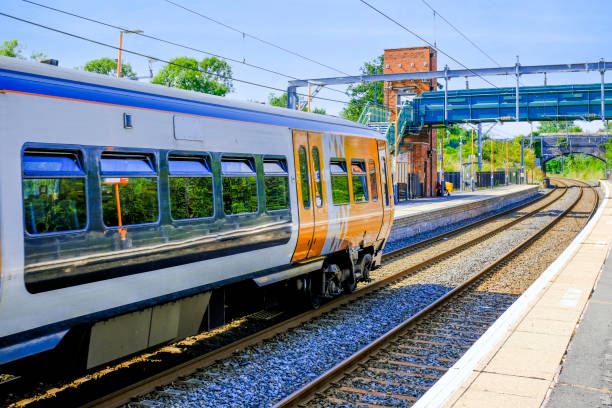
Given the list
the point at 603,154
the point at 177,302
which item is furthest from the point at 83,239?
the point at 603,154

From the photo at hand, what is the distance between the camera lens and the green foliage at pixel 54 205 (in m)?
5.07

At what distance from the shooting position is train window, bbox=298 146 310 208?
9.29 metres

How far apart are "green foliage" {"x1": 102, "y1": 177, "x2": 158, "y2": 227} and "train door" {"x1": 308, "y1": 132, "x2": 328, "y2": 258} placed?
3.62m

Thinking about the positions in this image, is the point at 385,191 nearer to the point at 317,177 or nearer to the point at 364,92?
the point at 317,177

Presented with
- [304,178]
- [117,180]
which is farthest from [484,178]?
[117,180]

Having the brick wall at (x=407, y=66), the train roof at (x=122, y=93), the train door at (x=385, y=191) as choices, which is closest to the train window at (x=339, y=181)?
the train roof at (x=122, y=93)

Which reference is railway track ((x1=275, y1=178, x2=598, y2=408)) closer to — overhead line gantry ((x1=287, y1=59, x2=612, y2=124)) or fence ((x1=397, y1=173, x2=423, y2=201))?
overhead line gantry ((x1=287, y1=59, x2=612, y2=124))

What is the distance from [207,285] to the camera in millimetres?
7359

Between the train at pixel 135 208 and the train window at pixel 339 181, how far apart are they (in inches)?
16.6

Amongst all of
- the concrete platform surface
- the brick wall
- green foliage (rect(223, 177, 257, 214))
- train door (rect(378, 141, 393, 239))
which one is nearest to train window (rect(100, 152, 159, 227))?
green foliage (rect(223, 177, 257, 214))

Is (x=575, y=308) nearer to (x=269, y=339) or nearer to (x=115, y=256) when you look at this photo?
(x=269, y=339)

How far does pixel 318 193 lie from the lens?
9703 millimetres

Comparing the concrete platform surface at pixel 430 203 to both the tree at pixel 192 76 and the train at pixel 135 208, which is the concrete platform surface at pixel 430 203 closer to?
the train at pixel 135 208

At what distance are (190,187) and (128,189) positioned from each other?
97cm
